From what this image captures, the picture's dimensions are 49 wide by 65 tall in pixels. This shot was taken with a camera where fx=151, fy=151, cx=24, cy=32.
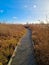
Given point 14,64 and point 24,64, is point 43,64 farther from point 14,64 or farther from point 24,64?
point 14,64

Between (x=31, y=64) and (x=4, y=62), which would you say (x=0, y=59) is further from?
(x=31, y=64)

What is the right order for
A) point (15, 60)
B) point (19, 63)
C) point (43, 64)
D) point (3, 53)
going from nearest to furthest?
point (43, 64)
point (19, 63)
point (15, 60)
point (3, 53)

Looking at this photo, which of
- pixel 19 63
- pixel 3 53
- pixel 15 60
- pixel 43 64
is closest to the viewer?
pixel 43 64

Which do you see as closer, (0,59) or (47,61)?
(47,61)

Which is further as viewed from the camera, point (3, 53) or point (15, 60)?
point (3, 53)

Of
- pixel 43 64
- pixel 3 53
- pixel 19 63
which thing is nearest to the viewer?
pixel 43 64

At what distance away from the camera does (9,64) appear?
29.2 ft

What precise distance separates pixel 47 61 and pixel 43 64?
0.47 m

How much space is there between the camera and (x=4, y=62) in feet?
30.1

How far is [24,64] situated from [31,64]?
0.43m

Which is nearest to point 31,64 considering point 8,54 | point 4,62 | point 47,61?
point 47,61

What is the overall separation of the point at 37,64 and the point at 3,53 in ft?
10.0

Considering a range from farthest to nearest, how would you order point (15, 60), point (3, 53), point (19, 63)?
point (3, 53)
point (15, 60)
point (19, 63)

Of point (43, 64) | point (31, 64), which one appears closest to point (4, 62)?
point (31, 64)
